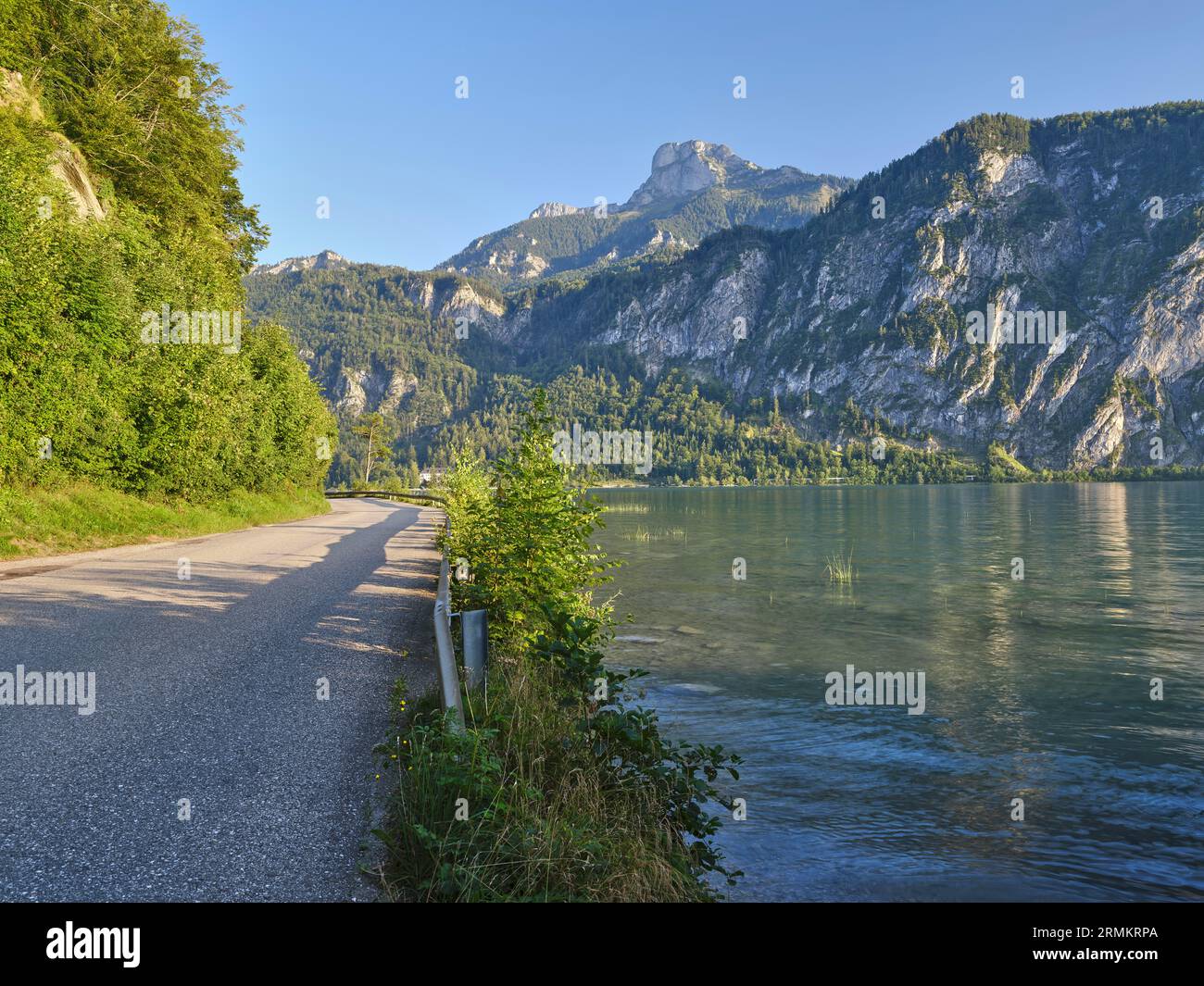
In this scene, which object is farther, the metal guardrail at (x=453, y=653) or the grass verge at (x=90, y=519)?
the grass verge at (x=90, y=519)

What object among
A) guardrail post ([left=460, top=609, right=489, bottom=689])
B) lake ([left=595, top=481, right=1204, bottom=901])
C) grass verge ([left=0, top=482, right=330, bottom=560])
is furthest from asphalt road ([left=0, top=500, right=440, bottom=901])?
grass verge ([left=0, top=482, right=330, bottom=560])

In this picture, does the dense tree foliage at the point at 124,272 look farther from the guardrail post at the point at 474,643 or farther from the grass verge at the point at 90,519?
the guardrail post at the point at 474,643

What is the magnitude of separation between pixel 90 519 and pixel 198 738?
20619 mm

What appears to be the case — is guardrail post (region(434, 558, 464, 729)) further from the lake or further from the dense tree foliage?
the dense tree foliage

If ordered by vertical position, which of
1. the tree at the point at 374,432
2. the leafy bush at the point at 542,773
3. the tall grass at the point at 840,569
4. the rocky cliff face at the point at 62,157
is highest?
the rocky cliff face at the point at 62,157

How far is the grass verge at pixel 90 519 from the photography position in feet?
65.0

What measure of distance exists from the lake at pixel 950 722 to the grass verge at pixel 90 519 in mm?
16222

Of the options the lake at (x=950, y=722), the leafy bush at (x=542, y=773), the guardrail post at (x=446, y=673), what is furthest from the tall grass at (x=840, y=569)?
the guardrail post at (x=446, y=673)

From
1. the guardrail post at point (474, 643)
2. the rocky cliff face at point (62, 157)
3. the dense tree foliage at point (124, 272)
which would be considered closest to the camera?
the guardrail post at point (474, 643)

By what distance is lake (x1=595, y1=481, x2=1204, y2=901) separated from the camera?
757cm

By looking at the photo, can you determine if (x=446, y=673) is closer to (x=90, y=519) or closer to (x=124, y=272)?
(x=90, y=519)

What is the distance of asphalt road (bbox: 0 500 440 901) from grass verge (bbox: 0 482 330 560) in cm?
510
